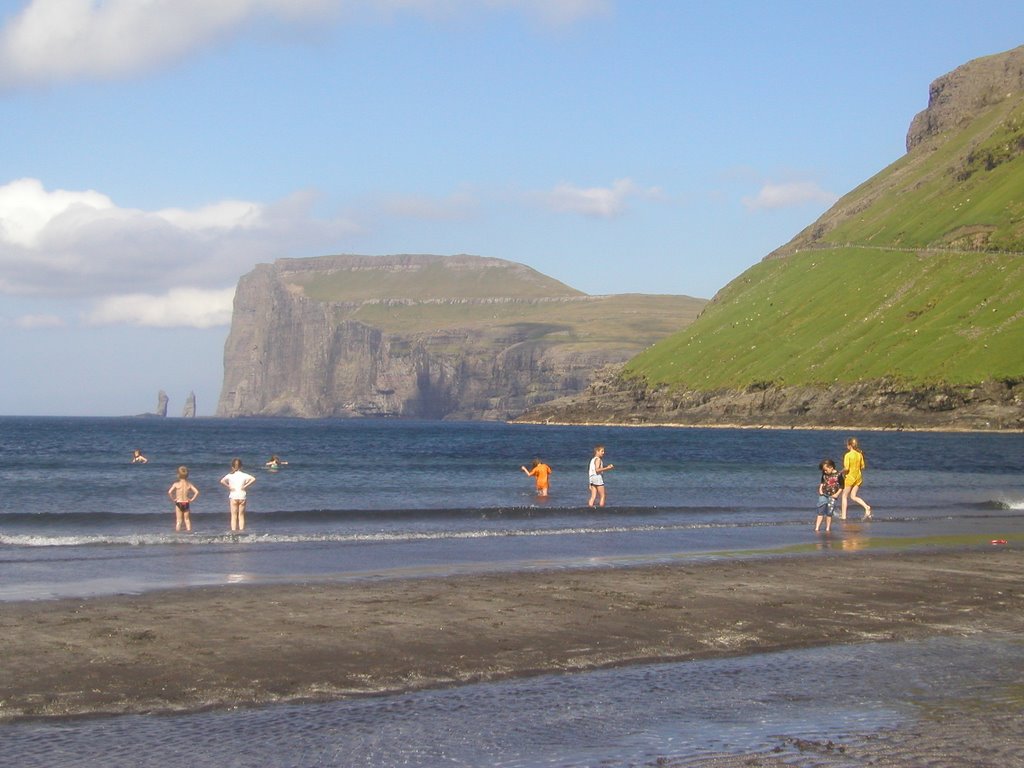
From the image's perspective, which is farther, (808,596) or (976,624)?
(808,596)

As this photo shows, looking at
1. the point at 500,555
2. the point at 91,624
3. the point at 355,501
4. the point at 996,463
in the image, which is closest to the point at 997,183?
the point at 996,463

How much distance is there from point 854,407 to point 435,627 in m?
152

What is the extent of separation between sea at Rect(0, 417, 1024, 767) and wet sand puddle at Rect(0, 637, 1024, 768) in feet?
0.13

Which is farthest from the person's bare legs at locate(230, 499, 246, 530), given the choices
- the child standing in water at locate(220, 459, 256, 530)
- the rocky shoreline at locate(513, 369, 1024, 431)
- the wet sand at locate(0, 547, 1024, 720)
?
the rocky shoreline at locate(513, 369, 1024, 431)

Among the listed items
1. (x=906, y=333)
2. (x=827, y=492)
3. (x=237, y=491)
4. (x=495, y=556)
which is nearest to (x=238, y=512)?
(x=237, y=491)

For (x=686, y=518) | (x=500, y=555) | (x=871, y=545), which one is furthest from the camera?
(x=686, y=518)

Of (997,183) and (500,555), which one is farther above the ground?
(997,183)

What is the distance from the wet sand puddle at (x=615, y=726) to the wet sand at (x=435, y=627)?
0.75 m

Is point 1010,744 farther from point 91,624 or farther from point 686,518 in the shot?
point 686,518

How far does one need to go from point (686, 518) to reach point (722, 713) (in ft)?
90.0

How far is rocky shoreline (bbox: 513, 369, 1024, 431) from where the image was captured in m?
143

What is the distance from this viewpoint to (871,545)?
1158 inches

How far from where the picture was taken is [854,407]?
160 meters

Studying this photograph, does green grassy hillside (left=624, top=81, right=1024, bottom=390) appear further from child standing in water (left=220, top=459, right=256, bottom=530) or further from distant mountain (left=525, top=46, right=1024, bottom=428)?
child standing in water (left=220, top=459, right=256, bottom=530)
